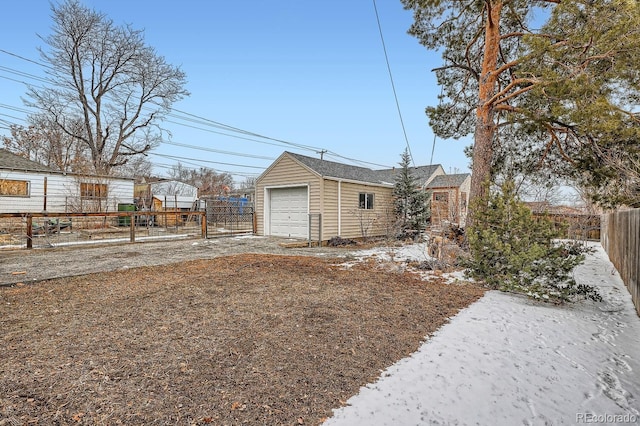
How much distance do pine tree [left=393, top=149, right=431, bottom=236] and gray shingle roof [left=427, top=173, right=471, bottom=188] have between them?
23.7ft

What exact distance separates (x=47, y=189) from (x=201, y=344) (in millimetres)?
18118

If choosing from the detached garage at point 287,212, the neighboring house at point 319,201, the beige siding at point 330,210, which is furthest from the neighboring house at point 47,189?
the beige siding at point 330,210

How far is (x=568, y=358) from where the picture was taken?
2.86m

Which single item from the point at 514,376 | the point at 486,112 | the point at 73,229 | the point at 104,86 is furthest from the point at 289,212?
the point at 104,86

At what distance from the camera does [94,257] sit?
790 cm

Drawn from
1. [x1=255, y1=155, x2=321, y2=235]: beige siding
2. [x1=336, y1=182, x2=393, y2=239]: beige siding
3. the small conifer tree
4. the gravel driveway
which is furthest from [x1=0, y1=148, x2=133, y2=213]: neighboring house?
the small conifer tree

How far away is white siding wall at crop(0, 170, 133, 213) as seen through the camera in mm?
14680

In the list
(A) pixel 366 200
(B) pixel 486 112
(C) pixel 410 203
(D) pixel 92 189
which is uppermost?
(B) pixel 486 112

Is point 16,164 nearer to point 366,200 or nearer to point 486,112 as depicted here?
point 366,200

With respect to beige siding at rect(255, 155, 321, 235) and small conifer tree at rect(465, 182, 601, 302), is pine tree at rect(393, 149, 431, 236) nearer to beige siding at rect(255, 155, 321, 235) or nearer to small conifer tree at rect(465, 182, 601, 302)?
beige siding at rect(255, 155, 321, 235)

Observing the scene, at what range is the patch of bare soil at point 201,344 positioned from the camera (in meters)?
1.99

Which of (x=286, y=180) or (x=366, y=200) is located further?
(x=366, y=200)

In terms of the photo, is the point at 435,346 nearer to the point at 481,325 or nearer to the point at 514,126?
the point at 481,325

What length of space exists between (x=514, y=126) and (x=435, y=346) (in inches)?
306
